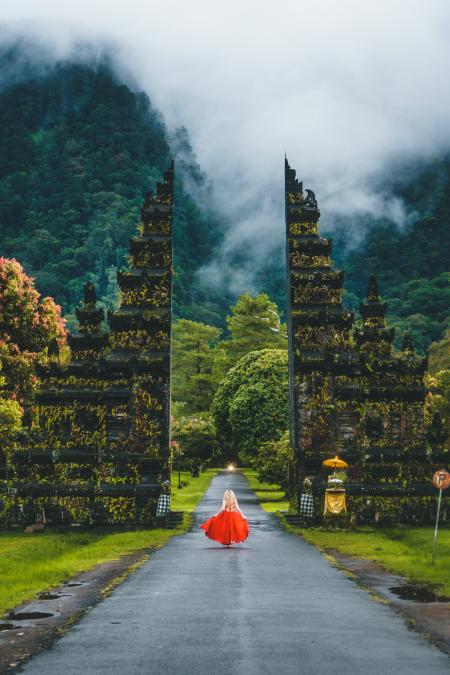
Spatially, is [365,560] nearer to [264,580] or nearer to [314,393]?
[264,580]

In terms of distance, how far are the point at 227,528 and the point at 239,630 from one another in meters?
12.9

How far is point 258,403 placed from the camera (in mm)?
69125

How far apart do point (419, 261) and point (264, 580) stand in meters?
149

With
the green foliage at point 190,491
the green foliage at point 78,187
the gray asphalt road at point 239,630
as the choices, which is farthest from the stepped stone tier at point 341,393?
the green foliage at point 78,187

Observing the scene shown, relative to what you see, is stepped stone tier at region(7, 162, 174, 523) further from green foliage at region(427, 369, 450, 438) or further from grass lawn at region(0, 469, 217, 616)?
green foliage at region(427, 369, 450, 438)

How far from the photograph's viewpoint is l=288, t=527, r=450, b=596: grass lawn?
60.5ft

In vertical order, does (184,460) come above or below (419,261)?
below

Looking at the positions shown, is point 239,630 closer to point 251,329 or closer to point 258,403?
point 258,403

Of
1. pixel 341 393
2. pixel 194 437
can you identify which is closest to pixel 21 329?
pixel 341 393

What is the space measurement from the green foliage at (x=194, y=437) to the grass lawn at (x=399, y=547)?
1717 inches

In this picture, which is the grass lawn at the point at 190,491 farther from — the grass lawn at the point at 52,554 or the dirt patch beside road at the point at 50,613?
the dirt patch beside road at the point at 50,613

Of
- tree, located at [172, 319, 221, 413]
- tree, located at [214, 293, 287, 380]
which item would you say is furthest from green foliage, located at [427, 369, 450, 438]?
tree, located at [172, 319, 221, 413]

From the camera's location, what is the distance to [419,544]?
25.2 metres

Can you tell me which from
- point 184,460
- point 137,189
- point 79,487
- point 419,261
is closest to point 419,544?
point 79,487
